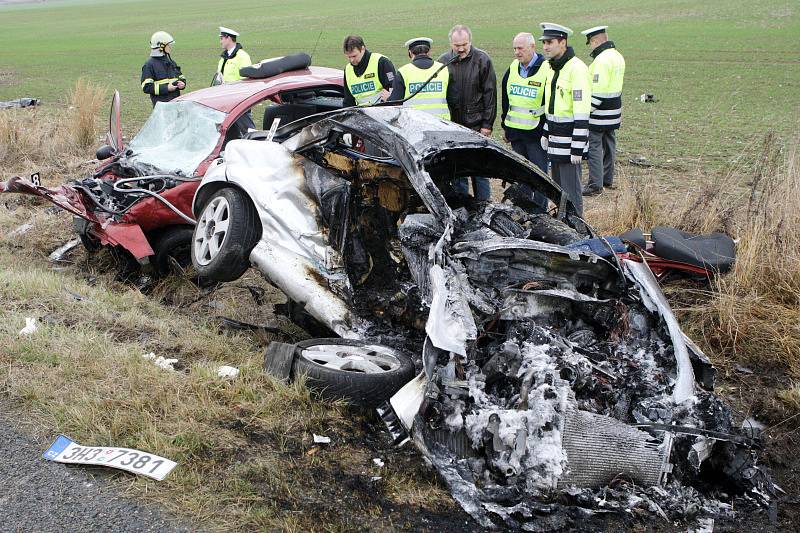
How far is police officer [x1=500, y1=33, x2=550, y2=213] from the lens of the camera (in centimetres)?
795

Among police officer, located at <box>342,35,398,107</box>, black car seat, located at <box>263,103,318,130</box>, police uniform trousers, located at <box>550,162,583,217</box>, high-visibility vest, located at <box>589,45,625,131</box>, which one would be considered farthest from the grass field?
police officer, located at <box>342,35,398,107</box>

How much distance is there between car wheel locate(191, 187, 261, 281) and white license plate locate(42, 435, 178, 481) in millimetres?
1823

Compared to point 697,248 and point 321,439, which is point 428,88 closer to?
point 697,248

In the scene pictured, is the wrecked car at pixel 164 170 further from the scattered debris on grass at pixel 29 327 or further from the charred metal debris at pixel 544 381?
the charred metal debris at pixel 544 381

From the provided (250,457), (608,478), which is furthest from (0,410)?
(608,478)

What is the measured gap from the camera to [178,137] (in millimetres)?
7602

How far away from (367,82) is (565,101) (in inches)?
85.6

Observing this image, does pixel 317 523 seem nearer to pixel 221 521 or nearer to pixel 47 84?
pixel 221 521

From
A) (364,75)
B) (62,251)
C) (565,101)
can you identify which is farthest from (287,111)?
(565,101)

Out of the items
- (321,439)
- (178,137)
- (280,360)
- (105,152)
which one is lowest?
(321,439)

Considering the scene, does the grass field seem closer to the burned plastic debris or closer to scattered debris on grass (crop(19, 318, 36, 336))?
scattered debris on grass (crop(19, 318, 36, 336))

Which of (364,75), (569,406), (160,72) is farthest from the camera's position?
(160,72)

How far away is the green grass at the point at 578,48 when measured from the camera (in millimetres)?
12664

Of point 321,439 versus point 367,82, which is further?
point 367,82
